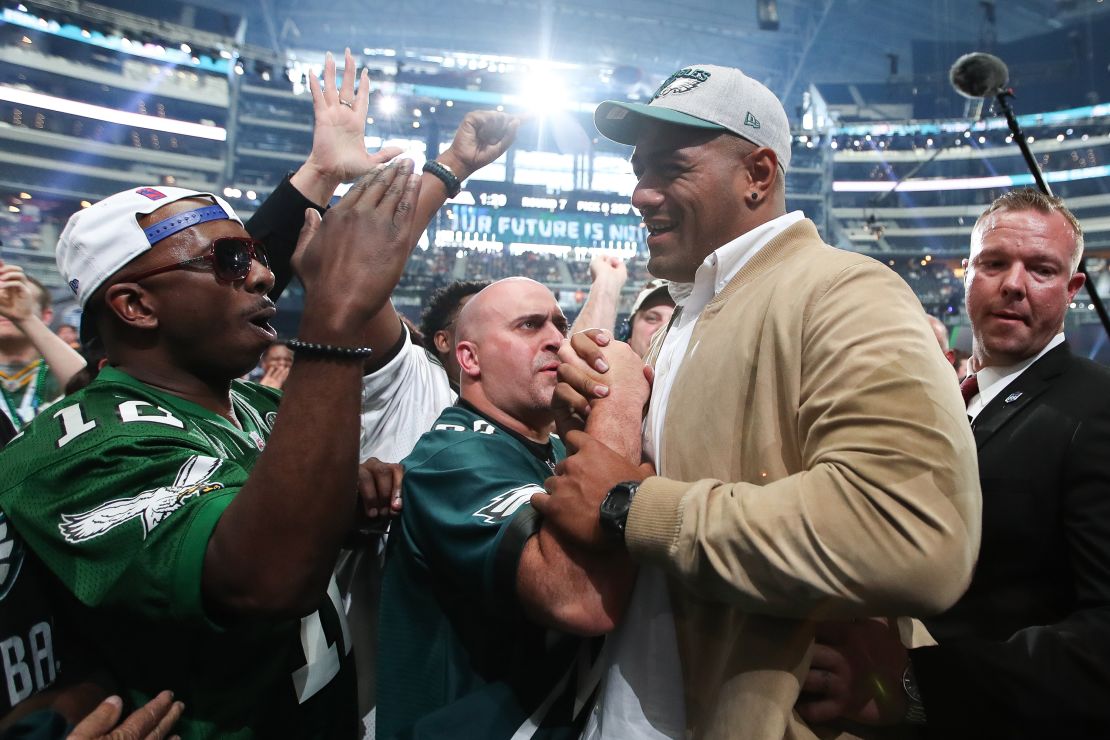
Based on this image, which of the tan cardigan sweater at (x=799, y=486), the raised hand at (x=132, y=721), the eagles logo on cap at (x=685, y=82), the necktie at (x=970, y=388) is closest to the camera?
the tan cardigan sweater at (x=799, y=486)

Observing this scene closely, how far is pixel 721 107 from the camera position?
61.1 inches

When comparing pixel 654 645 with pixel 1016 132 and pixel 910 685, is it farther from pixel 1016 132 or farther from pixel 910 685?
pixel 1016 132

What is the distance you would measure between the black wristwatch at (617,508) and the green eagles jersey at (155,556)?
0.75 m

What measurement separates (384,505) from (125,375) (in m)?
0.78

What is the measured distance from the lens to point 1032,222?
220 centimetres

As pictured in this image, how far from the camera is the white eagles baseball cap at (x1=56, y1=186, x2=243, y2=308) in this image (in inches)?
71.2

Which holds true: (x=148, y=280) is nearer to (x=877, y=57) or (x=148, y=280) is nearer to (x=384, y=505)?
(x=384, y=505)

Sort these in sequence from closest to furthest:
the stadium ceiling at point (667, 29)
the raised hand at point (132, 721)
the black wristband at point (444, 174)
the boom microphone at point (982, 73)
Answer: the raised hand at point (132, 721) → the black wristband at point (444, 174) → the boom microphone at point (982, 73) → the stadium ceiling at point (667, 29)

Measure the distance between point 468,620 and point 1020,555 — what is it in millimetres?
1464

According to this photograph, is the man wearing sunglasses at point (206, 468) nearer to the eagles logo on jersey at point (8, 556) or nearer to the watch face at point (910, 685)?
the eagles logo on jersey at point (8, 556)

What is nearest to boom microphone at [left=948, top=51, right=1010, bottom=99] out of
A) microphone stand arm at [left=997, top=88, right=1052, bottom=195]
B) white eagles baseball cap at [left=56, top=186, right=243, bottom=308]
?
microphone stand arm at [left=997, top=88, right=1052, bottom=195]

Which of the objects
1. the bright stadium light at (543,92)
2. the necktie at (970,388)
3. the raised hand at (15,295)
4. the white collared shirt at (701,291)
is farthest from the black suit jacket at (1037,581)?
the bright stadium light at (543,92)

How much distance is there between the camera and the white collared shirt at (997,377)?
2076mm

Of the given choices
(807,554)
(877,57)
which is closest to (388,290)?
(807,554)
